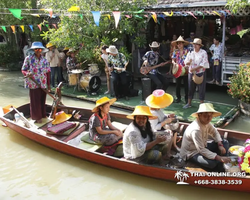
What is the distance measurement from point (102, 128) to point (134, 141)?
1267mm

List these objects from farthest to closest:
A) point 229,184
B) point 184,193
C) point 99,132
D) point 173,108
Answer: point 173,108 < point 99,132 < point 184,193 < point 229,184

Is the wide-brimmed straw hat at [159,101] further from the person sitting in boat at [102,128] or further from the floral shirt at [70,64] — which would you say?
the floral shirt at [70,64]

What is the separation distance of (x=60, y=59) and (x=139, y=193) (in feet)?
26.2

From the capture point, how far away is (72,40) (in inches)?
434

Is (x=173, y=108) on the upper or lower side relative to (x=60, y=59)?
lower

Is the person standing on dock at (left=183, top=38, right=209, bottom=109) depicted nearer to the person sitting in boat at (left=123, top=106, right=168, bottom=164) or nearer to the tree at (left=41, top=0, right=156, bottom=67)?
the tree at (left=41, top=0, right=156, bottom=67)

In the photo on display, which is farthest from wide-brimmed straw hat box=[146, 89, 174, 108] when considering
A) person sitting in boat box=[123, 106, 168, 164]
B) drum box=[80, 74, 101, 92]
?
drum box=[80, 74, 101, 92]

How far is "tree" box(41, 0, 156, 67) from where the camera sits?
10.5 m

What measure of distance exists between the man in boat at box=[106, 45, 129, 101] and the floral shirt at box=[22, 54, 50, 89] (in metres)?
2.42

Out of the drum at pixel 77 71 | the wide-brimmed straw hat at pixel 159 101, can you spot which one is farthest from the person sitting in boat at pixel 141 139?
the drum at pixel 77 71

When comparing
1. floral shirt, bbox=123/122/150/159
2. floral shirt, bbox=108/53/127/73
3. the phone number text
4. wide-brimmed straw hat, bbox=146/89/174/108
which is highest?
floral shirt, bbox=108/53/127/73

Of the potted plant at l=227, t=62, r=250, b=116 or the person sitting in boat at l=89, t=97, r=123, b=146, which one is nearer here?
the person sitting in boat at l=89, t=97, r=123, b=146

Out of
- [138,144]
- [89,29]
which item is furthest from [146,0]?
[138,144]

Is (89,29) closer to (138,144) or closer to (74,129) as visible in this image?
(74,129)
